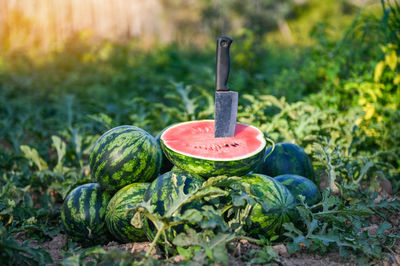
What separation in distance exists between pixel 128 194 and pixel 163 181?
0.27 meters

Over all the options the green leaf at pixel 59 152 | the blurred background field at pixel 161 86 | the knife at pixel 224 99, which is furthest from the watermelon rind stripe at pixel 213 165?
the green leaf at pixel 59 152

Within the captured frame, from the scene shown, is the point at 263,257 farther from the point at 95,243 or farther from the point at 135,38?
the point at 135,38

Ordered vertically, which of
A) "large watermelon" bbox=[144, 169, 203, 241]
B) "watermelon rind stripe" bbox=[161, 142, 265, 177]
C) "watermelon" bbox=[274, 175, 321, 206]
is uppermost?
"watermelon rind stripe" bbox=[161, 142, 265, 177]

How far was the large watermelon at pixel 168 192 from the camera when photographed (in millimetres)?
1927

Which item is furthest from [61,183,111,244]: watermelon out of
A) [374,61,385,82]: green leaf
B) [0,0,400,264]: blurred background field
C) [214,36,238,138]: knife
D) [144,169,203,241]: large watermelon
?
[374,61,385,82]: green leaf

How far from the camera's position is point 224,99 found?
7.41 feet

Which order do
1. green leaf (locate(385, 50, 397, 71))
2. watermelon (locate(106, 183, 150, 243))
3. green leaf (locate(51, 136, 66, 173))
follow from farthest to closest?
green leaf (locate(385, 50, 397, 71)) → green leaf (locate(51, 136, 66, 173)) → watermelon (locate(106, 183, 150, 243))

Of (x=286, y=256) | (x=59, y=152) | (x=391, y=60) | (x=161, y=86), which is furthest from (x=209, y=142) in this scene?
(x=161, y=86)

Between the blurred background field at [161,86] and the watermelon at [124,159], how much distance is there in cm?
44

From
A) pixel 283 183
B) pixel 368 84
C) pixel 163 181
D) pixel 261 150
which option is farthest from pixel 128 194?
pixel 368 84

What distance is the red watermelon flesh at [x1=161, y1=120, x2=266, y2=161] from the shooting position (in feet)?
6.83

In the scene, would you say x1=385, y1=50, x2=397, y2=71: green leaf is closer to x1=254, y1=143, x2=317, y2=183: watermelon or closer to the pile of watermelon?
x1=254, y1=143, x2=317, y2=183: watermelon

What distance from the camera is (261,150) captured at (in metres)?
2.10

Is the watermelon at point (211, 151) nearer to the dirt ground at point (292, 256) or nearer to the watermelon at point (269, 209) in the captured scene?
the watermelon at point (269, 209)
